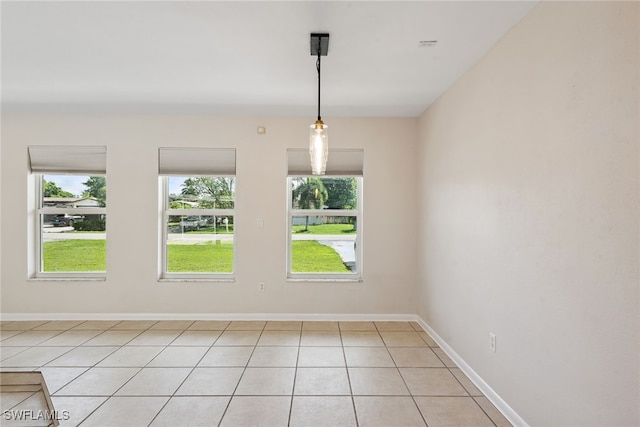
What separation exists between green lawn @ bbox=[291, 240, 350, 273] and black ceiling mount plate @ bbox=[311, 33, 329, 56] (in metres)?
2.38

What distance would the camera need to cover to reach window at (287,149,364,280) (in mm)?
4035

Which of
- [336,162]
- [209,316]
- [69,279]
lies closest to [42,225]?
[69,279]

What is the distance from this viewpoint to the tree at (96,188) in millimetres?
3967

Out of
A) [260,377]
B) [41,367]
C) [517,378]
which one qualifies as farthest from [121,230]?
A: [517,378]

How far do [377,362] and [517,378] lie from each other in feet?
3.74

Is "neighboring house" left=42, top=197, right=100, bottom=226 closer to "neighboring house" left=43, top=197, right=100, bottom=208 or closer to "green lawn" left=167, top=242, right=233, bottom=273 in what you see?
"neighboring house" left=43, top=197, right=100, bottom=208

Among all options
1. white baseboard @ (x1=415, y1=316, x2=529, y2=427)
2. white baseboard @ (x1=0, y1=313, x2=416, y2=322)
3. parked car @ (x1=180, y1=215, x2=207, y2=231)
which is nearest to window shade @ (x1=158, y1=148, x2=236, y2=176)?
parked car @ (x1=180, y1=215, x2=207, y2=231)

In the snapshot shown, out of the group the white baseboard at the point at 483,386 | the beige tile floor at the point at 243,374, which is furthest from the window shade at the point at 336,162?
the white baseboard at the point at 483,386

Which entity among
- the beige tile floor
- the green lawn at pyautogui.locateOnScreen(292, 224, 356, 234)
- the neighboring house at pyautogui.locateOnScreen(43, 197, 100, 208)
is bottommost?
the beige tile floor

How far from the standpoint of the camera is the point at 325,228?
4.07m

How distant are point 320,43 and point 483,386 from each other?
2.72 meters

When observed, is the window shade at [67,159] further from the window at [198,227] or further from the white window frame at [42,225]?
the window at [198,227]

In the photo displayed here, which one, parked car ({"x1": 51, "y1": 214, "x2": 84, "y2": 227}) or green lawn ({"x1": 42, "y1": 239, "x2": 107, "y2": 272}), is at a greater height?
parked car ({"x1": 51, "y1": 214, "x2": 84, "y2": 227})

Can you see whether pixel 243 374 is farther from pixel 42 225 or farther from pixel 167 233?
pixel 42 225
